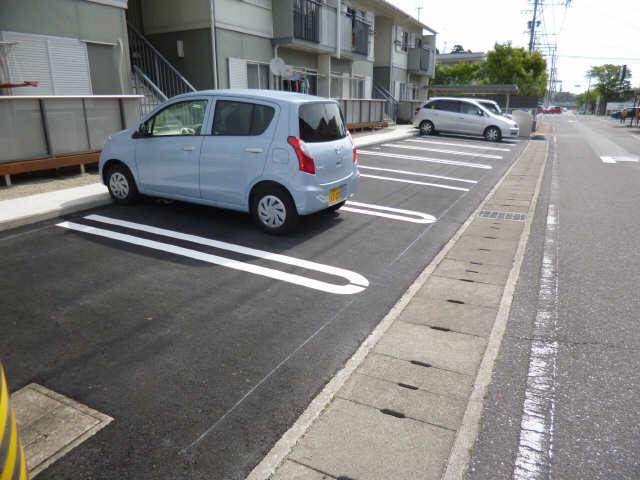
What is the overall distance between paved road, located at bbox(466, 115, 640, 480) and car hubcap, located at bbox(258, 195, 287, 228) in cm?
297

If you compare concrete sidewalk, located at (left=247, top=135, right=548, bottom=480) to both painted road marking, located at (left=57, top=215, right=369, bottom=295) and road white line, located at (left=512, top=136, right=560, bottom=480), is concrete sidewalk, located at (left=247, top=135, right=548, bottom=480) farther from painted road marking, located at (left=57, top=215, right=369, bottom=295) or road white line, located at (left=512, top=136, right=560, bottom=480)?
painted road marking, located at (left=57, top=215, right=369, bottom=295)

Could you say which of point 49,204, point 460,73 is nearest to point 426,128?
point 49,204

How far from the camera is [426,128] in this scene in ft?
72.1

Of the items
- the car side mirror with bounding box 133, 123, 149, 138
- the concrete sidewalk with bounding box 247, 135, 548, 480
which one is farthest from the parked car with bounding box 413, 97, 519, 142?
the concrete sidewalk with bounding box 247, 135, 548, 480

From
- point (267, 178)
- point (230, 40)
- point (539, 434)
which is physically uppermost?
point (230, 40)

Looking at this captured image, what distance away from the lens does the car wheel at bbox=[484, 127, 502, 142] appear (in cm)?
2097

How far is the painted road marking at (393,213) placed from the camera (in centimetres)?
728

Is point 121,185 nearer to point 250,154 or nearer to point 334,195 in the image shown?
→ point 250,154

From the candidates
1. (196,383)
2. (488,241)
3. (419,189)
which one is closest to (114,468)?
(196,383)

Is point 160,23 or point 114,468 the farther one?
point 160,23

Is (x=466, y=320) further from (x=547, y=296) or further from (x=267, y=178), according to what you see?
(x=267, y=178)

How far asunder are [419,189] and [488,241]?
356cm

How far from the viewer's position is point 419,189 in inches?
378

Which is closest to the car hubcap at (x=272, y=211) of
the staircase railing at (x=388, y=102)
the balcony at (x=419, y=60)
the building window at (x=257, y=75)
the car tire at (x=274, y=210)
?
Answer: the car tire at (x=274, y=210)
